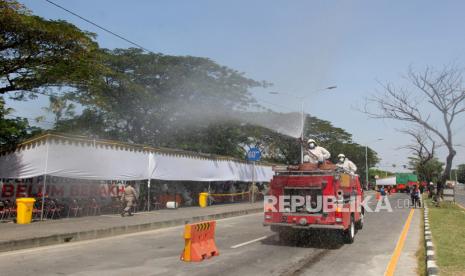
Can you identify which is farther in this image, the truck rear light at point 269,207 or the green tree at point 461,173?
the green tree at point 461,173

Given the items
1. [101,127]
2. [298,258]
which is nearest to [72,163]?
[298,258]

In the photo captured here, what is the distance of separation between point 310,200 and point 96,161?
10.3 m

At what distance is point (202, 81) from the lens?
3647cm

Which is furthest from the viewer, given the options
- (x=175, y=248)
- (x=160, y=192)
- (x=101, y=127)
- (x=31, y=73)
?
(x=101, y=127)

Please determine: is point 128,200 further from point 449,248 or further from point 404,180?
point 404,180

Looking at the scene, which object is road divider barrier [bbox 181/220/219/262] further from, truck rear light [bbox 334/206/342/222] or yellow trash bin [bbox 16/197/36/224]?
yellow trash bin [bbox 16/197/36/224]

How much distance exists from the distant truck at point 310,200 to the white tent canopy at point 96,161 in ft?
29.0

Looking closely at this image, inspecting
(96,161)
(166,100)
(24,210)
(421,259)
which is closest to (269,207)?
(421,259)

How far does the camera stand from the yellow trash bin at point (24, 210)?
15.1 metres

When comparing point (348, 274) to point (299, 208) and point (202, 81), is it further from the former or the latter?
point (202, 81)

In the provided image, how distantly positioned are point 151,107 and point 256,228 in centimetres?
2191

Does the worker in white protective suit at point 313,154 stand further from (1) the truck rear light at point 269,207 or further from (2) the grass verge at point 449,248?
(2) the grass verge at point 449,248

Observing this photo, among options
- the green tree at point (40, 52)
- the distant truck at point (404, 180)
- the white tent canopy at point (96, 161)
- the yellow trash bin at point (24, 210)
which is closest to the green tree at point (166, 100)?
the white tent canopy at point (96, 161)

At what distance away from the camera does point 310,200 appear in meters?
11.5
